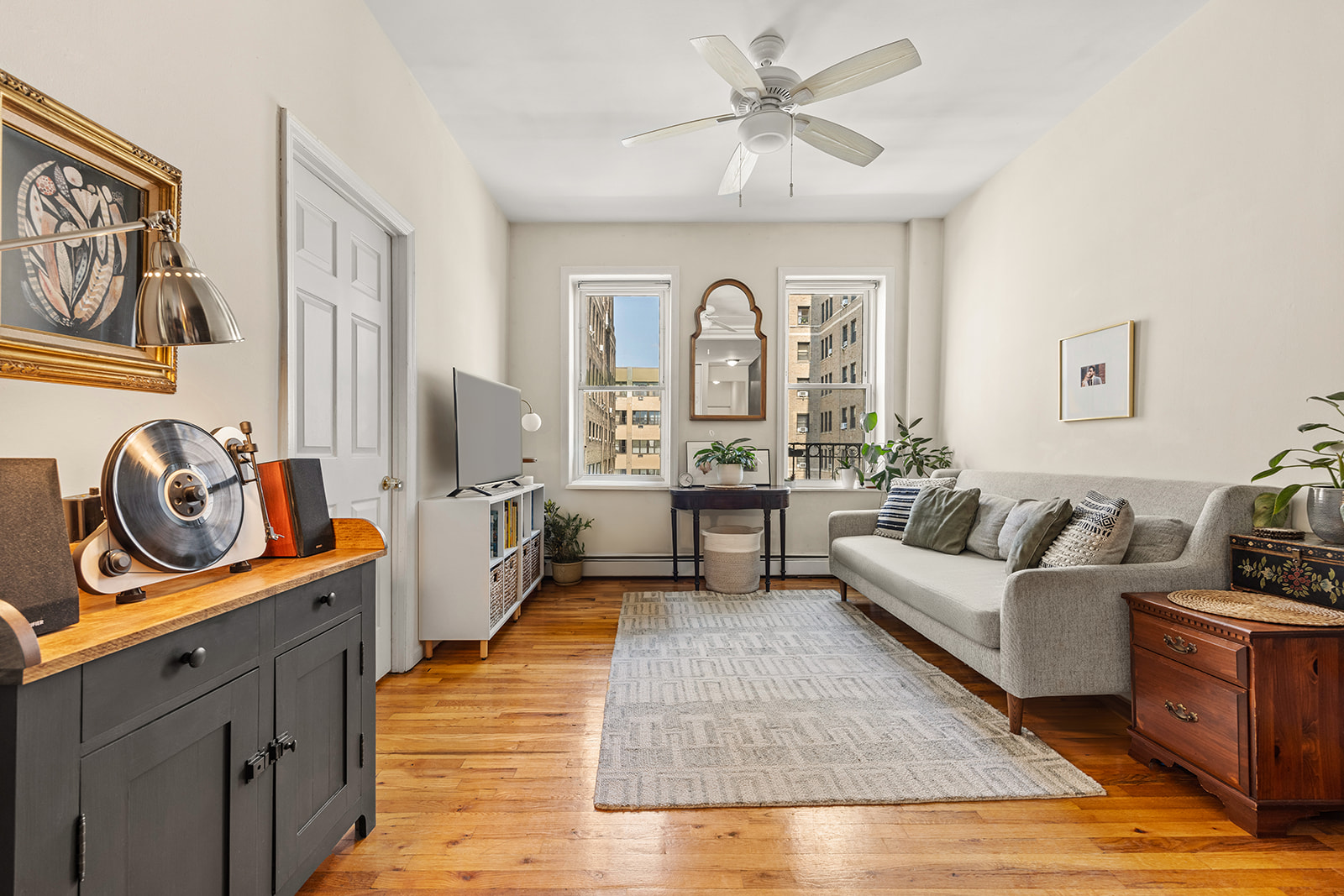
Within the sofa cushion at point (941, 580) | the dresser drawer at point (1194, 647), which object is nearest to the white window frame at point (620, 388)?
the sofa cushion at point (941, 580)

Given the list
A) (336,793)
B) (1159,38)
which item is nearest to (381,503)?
(336,793)

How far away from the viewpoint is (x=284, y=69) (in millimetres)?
1979

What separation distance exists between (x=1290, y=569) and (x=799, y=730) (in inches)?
61.8

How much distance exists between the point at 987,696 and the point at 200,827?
2.60m

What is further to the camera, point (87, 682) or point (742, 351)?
point (742, 351)

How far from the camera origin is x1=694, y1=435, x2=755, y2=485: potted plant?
463 centimetres

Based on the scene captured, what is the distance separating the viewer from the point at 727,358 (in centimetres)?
498

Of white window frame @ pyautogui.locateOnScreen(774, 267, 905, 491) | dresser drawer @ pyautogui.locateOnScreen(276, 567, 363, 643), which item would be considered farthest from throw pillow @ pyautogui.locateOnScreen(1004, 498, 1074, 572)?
dresser drawer @ pyautogui.locateOnScreen(276, 567, 363, 643)

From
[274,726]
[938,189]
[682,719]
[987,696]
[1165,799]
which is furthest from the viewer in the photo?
[938,189]

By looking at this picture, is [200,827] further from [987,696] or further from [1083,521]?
[1083,521]

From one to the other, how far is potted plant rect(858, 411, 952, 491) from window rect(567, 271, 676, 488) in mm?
1506

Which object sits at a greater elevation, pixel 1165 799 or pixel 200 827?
pixel 200 827

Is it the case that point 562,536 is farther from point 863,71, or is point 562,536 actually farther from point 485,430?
point 863,71

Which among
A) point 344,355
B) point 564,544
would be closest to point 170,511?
point 344,355
